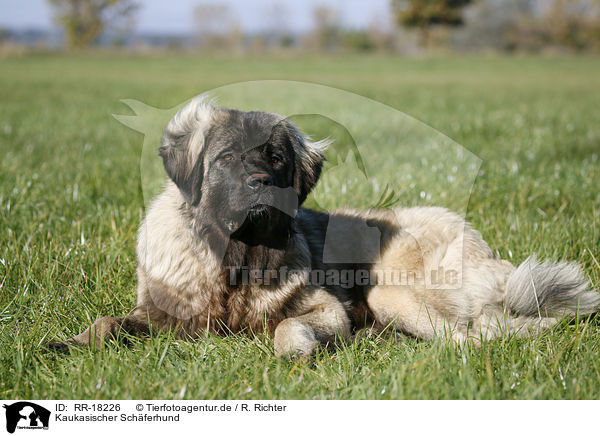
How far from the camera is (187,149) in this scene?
2846mm

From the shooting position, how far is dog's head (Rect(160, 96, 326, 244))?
2.71 m

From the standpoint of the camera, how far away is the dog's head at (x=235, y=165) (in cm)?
271

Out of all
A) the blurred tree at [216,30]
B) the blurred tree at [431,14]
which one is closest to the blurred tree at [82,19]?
the blurred tree at [216,30]

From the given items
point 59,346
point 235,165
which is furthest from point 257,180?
point 59,346

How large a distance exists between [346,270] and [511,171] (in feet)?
10.1

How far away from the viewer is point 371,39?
41000 mm

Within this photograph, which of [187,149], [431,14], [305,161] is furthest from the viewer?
[431,14]

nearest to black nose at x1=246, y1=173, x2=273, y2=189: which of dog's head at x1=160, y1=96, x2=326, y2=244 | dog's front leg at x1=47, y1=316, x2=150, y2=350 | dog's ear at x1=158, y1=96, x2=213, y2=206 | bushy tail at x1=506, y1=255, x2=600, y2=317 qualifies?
dog's head at x1=160, y1=96, x2=326, y2=244
